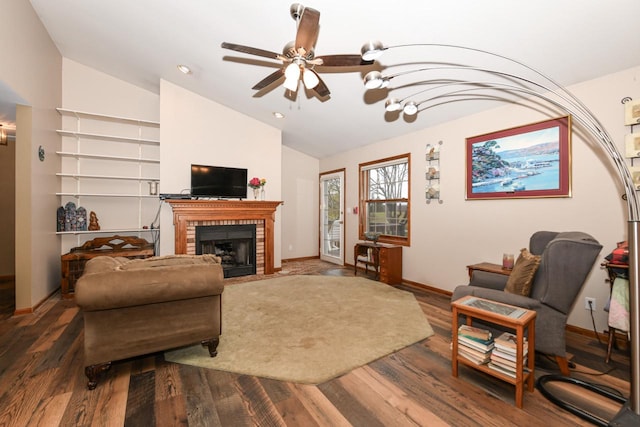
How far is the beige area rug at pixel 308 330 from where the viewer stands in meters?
2.12

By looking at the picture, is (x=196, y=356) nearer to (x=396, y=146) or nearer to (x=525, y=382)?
(x=525, y=382)

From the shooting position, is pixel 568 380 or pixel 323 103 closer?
pixel 568 380

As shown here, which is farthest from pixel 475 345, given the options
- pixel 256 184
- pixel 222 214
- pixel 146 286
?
pixel 256 184

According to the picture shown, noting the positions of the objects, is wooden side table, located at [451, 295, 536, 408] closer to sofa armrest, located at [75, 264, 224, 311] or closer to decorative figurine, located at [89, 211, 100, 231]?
sofa armrest, located at [75, 264, 224, 311]

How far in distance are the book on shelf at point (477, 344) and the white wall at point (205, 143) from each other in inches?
155

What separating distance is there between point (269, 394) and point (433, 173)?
3.58m

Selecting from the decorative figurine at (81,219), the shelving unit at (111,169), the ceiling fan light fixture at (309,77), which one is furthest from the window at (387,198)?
the decorative figurine at (81,219)

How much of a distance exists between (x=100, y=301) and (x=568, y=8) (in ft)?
12.6

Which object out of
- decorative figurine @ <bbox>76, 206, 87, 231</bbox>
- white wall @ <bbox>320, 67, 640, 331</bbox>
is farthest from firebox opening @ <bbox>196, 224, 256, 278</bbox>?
white wall @ <bbox>320, 67, 640, 331</bbox>

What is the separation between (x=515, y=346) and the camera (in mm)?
1708

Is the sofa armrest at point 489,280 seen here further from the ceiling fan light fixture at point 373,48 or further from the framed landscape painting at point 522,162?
the ceiling fan light fixture at point 373,48

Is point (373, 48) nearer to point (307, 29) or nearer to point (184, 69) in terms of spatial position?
point (307, 29)

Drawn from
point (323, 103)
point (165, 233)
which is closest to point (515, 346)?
point (323, 103)

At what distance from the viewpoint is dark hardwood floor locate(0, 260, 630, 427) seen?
5.13 ft
